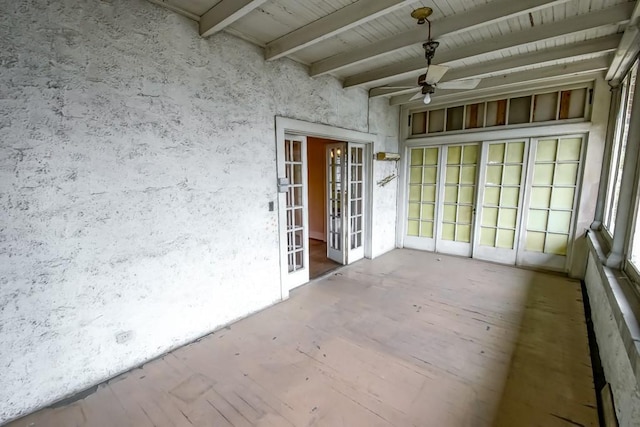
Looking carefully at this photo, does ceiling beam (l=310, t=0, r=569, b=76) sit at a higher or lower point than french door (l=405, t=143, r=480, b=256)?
higher

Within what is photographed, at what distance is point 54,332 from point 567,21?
4.73 metres

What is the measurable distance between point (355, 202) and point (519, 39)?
292 centimetres

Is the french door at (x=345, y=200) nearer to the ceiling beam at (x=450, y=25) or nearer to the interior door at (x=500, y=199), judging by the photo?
the ceiling beam at (x=450, y=25)

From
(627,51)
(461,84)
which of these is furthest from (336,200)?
(627,51)

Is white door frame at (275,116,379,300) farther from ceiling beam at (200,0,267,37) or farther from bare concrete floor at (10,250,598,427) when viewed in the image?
ceiling beam at (200,0,267,37)

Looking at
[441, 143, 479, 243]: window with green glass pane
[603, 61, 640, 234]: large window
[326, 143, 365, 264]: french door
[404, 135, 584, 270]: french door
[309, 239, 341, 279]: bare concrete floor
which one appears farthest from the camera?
[441, 143, 479, 243]: window with green glass pane

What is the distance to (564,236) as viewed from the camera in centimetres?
423

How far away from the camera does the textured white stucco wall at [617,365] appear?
1447 millimetres

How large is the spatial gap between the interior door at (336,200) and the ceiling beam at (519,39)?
1300 millimetres

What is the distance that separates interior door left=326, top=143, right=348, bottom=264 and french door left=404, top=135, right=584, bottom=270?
1663 mm

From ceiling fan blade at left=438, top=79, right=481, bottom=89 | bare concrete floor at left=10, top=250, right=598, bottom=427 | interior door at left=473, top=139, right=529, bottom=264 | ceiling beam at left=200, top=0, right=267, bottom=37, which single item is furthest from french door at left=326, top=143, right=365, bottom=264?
ceiling beam at left=200, top=0, right=267, bottom=37

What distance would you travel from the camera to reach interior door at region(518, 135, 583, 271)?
4105mm

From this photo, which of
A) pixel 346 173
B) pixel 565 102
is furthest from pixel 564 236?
pixel 346 173

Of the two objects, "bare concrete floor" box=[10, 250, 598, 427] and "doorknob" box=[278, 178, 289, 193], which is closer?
"bare concrete floor" box=[10, 250, 598, 427]
